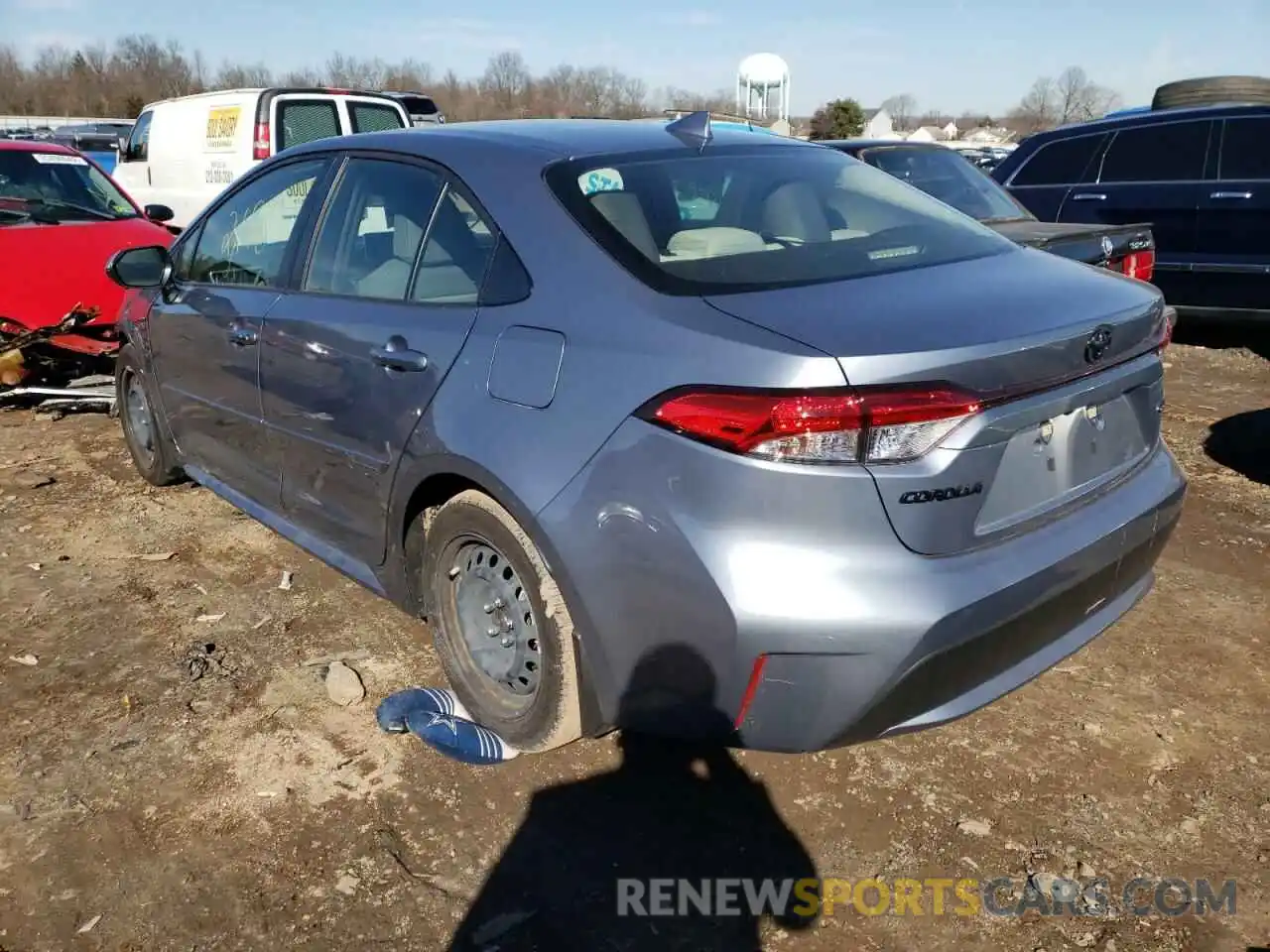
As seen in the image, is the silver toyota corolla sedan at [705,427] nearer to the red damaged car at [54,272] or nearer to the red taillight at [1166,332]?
the red taillight at [1166,332]

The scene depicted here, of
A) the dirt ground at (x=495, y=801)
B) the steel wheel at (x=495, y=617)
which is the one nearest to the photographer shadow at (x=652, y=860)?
the dirt ground at (x=495, y=801)

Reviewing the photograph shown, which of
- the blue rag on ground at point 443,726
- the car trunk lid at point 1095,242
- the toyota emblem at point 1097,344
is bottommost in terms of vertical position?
the blue rag on ground at point 443,726

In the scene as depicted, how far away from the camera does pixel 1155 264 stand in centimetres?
771

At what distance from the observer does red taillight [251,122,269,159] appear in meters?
10.1

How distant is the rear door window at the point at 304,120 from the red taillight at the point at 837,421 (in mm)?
9426

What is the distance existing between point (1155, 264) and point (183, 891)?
7757 mm

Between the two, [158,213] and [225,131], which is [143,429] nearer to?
[158,213]

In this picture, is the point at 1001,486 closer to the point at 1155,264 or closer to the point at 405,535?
the point at 405,535

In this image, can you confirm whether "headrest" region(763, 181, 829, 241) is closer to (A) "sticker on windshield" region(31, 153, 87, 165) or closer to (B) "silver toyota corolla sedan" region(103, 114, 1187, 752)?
(B) "silver toyota corolla sedan" region(103, 114, 1187, 752)

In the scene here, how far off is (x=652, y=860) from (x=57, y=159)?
746 centimetres

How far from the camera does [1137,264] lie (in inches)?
240

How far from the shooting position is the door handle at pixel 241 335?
3553 mm

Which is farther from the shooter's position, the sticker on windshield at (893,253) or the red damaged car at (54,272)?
the red damaged car at (54,272)

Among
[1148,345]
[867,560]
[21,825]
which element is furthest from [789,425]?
[21,825]
